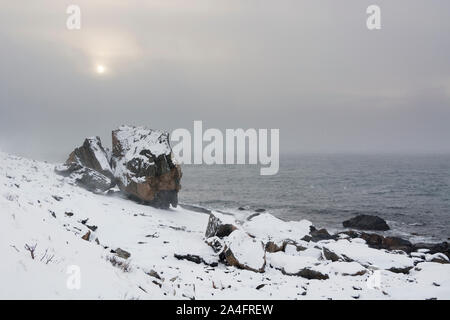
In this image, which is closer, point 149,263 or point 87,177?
point 149,263

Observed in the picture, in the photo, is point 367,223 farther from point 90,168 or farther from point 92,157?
point 92,157

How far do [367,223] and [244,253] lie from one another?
24.5 meters

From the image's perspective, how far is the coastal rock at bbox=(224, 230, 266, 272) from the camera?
14938 millimetres

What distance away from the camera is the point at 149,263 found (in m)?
13.1

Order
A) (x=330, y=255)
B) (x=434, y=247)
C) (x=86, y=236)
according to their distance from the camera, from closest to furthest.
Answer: (x=86, y=236), (x=330, y=255), (x=434, y=247)

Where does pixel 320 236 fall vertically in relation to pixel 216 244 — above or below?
below

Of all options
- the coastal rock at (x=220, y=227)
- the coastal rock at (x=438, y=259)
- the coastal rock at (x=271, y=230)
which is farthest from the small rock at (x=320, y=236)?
the coastal rock at (x=220, y=227)

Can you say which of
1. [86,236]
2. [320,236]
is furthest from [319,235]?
[86,236]

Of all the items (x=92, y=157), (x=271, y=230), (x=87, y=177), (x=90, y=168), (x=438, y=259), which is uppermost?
(x=92, y=157)

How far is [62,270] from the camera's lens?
18.2ft

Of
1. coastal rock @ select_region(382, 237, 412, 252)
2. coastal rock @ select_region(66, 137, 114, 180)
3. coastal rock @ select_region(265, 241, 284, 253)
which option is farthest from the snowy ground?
coastal rock @ select_region(66, 137, 114, 180)

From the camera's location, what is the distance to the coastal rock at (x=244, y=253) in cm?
1494

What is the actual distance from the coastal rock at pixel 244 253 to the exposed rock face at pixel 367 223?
2273cm

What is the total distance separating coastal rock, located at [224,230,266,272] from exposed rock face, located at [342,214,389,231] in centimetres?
2273
